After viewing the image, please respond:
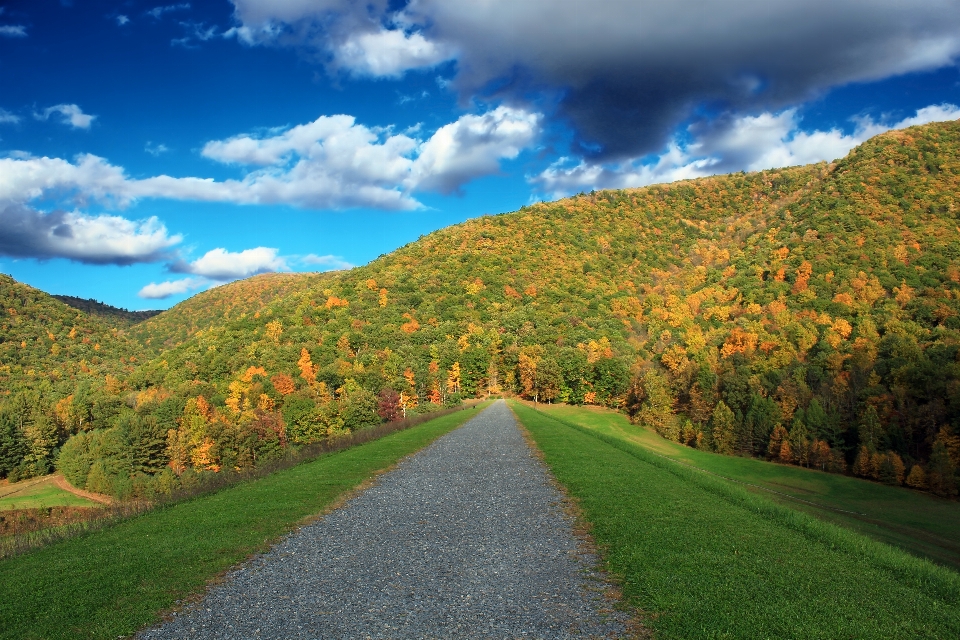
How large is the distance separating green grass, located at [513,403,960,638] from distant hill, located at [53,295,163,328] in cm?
17688

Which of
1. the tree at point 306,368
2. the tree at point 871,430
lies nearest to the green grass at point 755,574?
the tree at point 871,430

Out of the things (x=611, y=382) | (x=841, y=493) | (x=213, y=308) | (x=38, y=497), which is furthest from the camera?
(x=213, y=308)

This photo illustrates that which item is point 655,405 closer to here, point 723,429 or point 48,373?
point 723,429

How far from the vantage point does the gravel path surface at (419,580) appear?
5.46 metres

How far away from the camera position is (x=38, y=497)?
53.7 meters

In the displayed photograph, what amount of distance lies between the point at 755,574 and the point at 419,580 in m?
4.32

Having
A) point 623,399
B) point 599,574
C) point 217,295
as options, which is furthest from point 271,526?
point 217,295

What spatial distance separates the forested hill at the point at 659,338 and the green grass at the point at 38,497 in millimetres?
3073

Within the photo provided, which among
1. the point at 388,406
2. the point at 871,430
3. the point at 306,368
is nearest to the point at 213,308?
the point at 306,368

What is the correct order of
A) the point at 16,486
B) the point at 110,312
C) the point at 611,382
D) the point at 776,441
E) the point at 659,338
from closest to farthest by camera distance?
the point at 776,441 < the point at 16,486 < the point at 611,382 < the point at 659,338 < the point at 110,312

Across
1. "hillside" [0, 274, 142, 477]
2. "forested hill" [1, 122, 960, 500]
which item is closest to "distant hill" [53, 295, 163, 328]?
"hillside" [0, 274, 142, 477]

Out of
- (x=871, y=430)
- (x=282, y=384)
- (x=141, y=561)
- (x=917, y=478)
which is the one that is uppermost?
(x=141, y=561)

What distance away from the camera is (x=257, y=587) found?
657 centimetres

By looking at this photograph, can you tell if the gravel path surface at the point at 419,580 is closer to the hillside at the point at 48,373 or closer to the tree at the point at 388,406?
the tree at the point at 388,406
